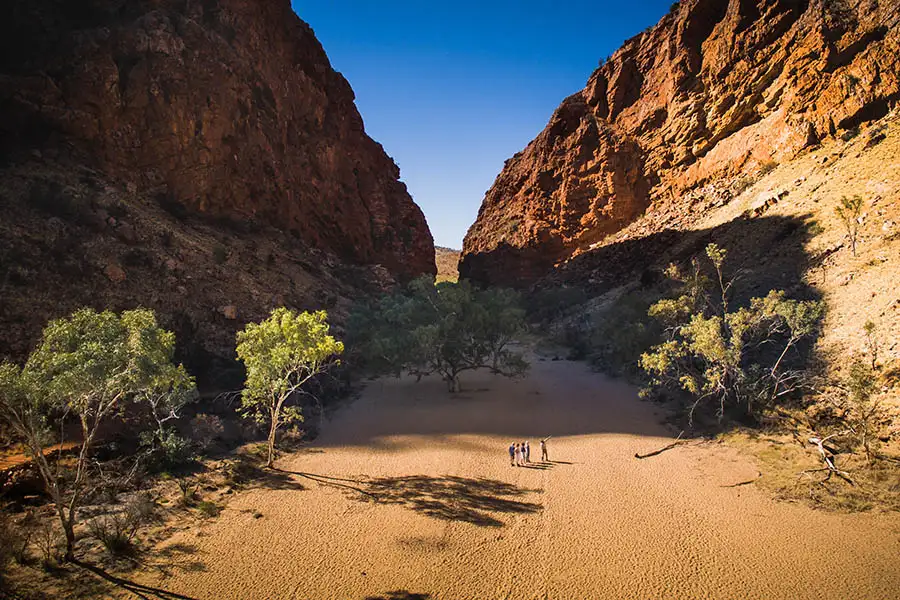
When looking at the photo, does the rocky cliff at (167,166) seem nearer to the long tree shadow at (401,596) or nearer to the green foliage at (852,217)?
the long tree shadow at (401,596)

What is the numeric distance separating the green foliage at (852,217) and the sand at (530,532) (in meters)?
16.8

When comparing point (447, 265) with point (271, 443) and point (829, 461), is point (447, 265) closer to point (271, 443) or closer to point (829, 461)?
point (271, 443)

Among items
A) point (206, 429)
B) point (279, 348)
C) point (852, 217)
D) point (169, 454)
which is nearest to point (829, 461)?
point (279, 348)

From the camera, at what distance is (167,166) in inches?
1416

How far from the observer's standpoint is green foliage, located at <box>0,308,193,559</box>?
929 centimetres

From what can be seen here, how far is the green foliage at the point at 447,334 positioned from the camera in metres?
27.3

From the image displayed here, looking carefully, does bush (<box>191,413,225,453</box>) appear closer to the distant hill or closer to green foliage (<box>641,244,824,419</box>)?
green foliage (<box>641,244,824,419</box>)

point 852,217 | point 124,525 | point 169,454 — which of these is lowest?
point 124,525

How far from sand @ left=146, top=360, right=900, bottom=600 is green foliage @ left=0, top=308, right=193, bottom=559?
420 centimetres

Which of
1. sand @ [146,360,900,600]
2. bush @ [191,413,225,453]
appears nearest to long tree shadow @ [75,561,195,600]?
sand @ [146,360,900,600]

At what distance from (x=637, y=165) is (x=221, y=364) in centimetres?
5886

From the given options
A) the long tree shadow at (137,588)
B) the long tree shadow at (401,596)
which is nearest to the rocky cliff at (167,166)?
the long tree shadow at (137,588)

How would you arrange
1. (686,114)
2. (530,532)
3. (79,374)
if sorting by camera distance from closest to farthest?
(79,374), (530,532), (686,114)

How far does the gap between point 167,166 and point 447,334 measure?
3010cm
